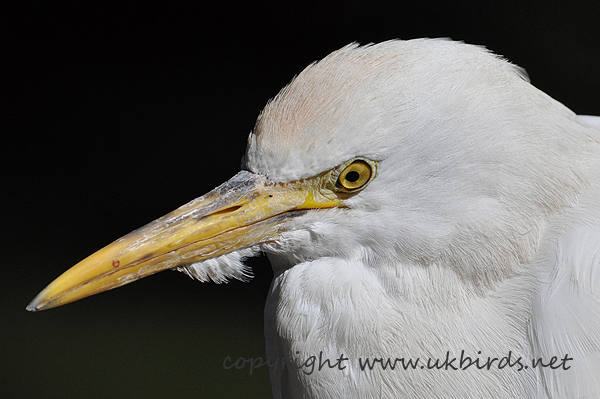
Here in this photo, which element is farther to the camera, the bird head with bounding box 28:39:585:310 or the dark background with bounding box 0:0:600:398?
the dark background with bounding box 0:0:600:398

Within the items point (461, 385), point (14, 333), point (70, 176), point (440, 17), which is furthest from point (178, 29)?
point (461, 385)

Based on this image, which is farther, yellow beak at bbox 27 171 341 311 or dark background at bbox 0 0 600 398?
dark background at bbox 0 0 600 398

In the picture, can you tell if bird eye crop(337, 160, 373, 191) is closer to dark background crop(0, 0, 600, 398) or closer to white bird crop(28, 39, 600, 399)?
white bird crop(28, 39, 600, 399)

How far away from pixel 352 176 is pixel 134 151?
107 inches

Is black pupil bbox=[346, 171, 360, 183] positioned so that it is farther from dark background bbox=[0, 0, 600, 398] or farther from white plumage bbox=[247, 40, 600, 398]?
dark background bbox=[0, 0, 600, 398]

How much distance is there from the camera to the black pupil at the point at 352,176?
0.97m

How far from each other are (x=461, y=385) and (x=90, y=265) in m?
0.70

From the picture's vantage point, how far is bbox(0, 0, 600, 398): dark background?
2.80 meters

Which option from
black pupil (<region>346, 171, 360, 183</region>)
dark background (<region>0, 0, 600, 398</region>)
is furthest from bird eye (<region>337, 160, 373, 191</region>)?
dark background (<region>0, 0, 600, 398</region>)

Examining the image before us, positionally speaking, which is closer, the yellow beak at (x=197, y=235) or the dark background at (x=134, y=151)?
the yellow beak at (x=197, y=235)

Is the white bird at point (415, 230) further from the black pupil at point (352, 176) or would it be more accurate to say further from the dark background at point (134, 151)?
the dark background at point (134, 151)

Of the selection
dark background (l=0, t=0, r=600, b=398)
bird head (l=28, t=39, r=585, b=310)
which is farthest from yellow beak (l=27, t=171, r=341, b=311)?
dark background (l=0, t=0, r=600, b=398)

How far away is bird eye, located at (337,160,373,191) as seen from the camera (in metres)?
0.95

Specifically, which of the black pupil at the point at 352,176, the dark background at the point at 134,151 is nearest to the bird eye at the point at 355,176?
the black pupil at the point at 352,176
